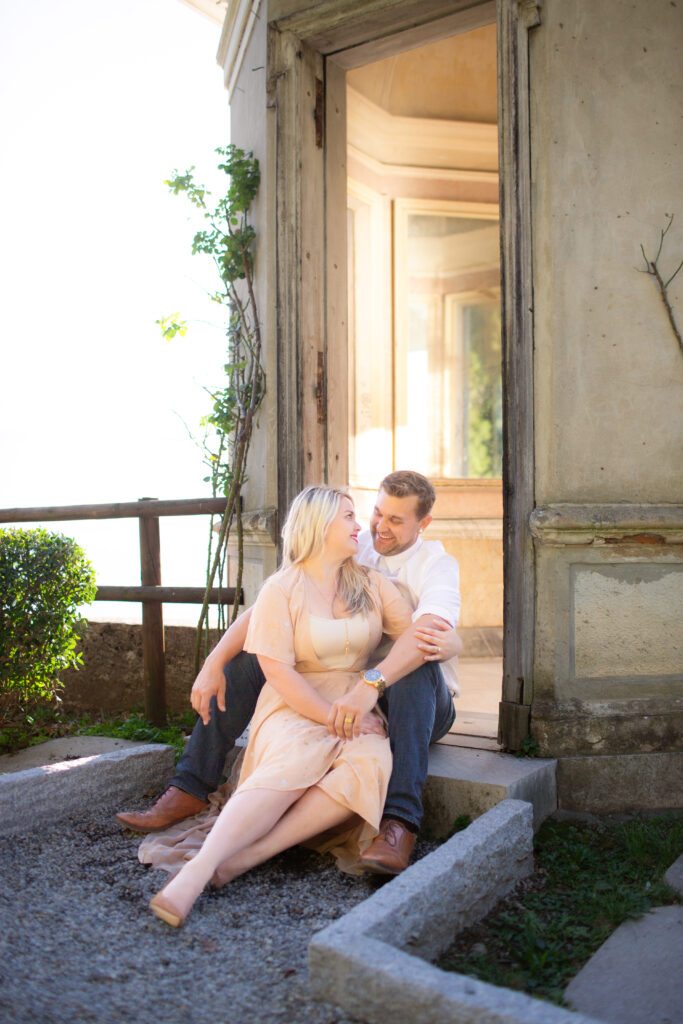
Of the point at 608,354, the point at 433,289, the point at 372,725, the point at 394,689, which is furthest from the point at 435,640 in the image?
the point at 433,289

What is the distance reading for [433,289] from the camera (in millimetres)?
6531

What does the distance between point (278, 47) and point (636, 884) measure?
149 inches

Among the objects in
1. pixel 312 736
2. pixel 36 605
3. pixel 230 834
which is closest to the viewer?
pixel 230 834

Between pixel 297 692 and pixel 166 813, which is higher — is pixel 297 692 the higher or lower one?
the higher one

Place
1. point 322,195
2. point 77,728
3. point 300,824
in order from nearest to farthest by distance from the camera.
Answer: point 300,824
point 322,195
point 77,728

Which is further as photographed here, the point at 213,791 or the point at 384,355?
the point at 384,355

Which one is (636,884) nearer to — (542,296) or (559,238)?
(542,296)

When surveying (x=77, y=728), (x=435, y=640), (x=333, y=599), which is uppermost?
(x=333, y=599)

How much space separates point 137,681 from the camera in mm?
5309

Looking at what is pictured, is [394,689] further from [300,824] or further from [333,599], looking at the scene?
[300,824]

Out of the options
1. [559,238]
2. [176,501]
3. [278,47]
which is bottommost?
[176,501]

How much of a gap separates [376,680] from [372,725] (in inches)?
6.5

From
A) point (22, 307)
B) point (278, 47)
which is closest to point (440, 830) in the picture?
point (278, 47)

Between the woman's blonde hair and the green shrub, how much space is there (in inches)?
82.4
